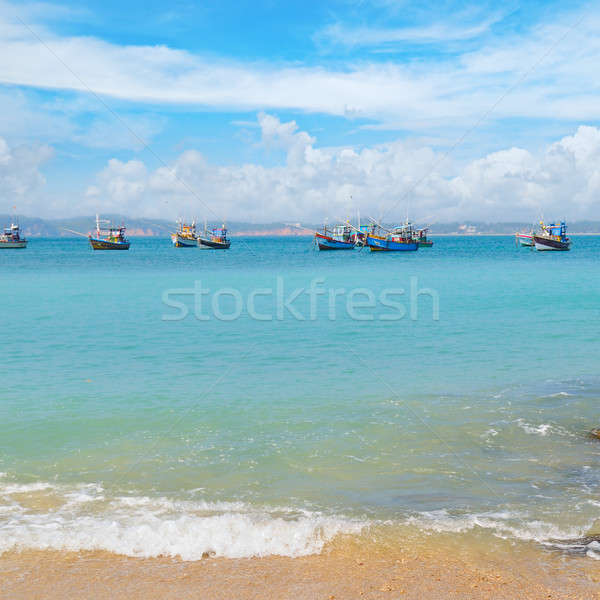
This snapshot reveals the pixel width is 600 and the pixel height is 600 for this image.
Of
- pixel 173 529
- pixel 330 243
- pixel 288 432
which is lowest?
pixel 288 432

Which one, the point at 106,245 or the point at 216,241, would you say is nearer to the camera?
the point at 106,245

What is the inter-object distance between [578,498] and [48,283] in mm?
51292

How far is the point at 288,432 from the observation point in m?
11.7

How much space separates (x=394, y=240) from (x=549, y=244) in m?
29.7

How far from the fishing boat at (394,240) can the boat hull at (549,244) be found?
2346 centimetres

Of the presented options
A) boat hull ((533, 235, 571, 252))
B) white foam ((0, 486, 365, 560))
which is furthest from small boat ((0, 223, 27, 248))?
white foam ((0, 486, 365, 560))

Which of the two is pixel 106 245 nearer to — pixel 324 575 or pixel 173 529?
pixel 173 529

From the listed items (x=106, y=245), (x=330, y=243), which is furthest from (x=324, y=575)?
(x=106, y=245)

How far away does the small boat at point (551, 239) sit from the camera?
112m

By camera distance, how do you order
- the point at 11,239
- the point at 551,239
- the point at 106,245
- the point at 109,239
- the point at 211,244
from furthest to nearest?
the point at 11,239 < the point at 211,244 < the point at 109,239 < the point at 106,245 < the point at 551,239

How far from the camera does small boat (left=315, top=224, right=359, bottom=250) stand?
119 metres

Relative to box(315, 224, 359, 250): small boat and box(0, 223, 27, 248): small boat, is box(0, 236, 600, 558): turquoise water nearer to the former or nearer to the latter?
box(315, 224, 359, 250): small boat

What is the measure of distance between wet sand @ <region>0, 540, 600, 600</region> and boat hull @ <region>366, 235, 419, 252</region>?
105 m

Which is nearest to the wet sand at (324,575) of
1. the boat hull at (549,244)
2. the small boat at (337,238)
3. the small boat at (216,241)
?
the small boat at (337,238)
